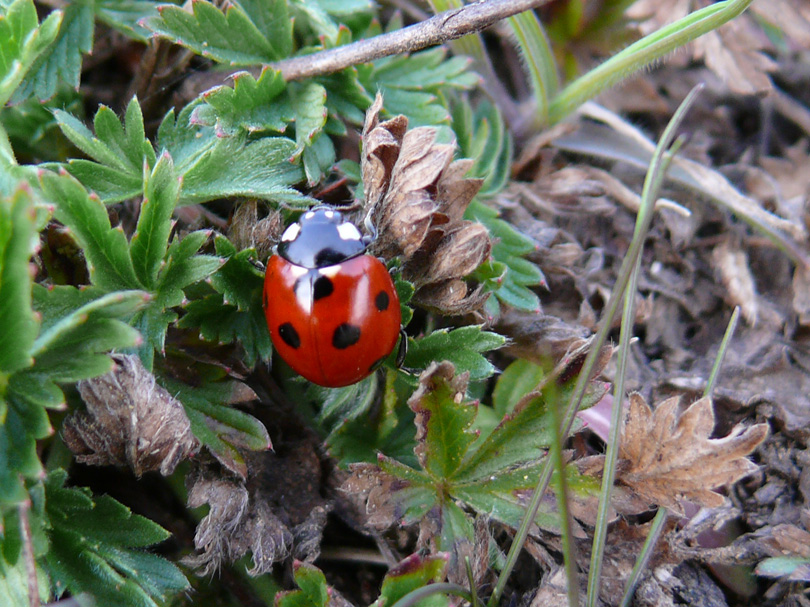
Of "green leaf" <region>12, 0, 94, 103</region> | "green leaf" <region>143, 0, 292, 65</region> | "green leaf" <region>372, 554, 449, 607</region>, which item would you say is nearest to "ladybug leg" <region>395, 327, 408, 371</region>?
"green leaf" <region>372, 554, 449, 607</region>

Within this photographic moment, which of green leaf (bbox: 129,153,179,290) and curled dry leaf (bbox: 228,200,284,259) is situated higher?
green leaf (bbox: 129,153,179,290)

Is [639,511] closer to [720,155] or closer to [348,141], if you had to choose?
[348,141]

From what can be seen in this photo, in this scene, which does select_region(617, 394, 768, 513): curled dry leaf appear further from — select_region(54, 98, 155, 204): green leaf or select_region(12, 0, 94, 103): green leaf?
select_region(12, 0, 94, 103): green leaf

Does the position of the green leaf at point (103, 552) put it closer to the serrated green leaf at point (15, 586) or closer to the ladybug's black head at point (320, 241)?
the serrated green leaf at point (15, 586)

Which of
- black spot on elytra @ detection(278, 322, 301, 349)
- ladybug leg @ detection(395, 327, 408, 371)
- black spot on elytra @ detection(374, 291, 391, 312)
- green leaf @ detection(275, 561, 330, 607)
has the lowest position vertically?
green leaf @ detection(275, 561, 330, 607)

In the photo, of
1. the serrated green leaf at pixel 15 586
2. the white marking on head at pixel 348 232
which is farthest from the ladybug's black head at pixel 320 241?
the serrated green leaf at pixel 15 586

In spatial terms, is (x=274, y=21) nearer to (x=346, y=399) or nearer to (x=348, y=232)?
(x=348, y=232)
